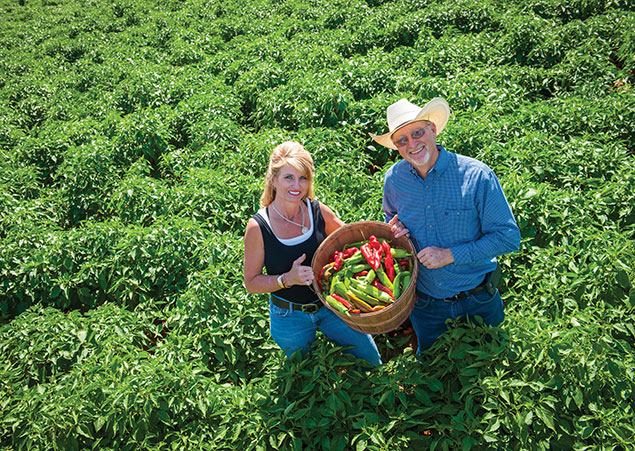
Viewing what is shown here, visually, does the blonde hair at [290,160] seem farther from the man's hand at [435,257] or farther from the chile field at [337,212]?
the chile field at [337,212]

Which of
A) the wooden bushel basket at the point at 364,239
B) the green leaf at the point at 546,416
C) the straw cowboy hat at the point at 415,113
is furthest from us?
the straw cowboy hat at the point at 415,113

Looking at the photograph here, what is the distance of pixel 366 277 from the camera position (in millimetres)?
2871

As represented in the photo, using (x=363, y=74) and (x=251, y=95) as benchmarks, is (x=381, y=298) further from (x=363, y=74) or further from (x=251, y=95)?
(x=251, y=95)

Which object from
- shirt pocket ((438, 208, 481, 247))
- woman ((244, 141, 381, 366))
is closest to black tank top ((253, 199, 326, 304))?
woman ((244, 141, 381, 366))

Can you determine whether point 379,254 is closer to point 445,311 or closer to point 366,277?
point 366,277

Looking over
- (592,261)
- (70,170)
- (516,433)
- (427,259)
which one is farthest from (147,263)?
(592,261)

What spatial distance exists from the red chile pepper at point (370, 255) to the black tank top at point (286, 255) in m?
0.40

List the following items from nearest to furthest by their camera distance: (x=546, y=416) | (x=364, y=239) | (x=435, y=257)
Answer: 1. (x=546, y=416)
2. (x=435, y=257)
3. (x=364, y=239)

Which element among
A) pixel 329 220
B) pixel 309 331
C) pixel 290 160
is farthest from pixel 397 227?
pixel 309 331

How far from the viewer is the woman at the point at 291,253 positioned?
2.97 metres

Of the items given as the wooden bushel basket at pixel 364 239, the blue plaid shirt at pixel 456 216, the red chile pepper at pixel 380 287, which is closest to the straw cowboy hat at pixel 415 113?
the blue plaid shirt at pixel 456 216

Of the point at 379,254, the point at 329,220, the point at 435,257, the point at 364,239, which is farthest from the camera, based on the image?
the point at 329,220

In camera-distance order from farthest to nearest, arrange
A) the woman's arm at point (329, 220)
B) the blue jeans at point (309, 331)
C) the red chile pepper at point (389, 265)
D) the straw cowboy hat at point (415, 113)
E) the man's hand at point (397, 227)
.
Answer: the woman's arm at point (329, 220), the blue jeans at point (309, 331), the man's hand at point (397, 227), the red chile pepper at point (389, 265), the straw cowboy hat at point (415, 113)

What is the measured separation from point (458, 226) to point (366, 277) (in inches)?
28.4
